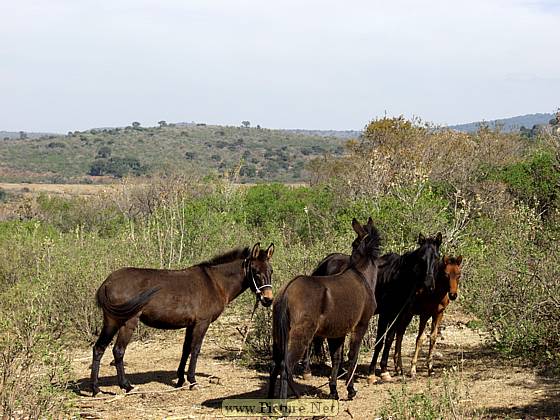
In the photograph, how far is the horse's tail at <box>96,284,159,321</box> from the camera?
9336 millimetres

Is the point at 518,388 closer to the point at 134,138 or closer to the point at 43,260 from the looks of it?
the point at 43,260

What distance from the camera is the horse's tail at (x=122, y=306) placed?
9336mm

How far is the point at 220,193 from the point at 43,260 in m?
11.1

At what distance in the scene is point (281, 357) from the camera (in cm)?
820

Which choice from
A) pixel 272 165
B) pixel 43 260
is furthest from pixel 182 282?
pixel 272 165

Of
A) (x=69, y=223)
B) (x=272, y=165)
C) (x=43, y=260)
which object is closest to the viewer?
(x=43, y=260)

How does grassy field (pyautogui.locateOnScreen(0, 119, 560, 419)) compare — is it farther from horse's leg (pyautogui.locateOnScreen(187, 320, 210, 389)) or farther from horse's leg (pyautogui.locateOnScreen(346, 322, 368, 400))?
horse's leg (pyautogui.locateOnScreen(187, 320, 210, 389))

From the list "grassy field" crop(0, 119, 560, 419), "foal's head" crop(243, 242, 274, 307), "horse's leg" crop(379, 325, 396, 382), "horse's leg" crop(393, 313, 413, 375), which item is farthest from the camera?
"horse's leg" crop(393, 313, 413, 375)

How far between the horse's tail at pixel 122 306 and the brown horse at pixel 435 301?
3.54 m

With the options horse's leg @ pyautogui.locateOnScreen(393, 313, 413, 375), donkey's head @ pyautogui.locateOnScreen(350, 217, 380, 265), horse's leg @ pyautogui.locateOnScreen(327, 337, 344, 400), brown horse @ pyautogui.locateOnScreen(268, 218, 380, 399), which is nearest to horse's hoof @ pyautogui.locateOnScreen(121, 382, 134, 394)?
brown horse @ pyautogui.locateOnScreen(268, 218, 380, 399)

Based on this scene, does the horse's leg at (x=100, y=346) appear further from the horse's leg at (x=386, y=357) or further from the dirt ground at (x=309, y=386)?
the horse's leg at (x=386, y=357)

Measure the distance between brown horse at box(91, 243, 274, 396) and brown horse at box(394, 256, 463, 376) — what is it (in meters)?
2.02

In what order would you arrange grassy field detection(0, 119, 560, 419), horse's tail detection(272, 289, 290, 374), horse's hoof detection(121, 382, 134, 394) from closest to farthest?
1. grassy field detection(0, 119, 560, 419)
2. horse's tail detection(272, 289, 290, 374)
3. horse's hoof detection(121, 382, 134, 394)

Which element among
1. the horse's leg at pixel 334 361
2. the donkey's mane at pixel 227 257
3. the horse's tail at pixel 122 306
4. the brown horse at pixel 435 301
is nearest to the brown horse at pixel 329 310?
the horse's leg at pixel 334 361
